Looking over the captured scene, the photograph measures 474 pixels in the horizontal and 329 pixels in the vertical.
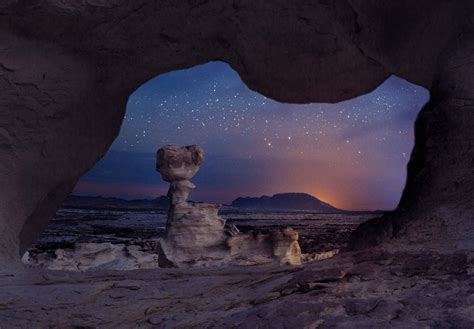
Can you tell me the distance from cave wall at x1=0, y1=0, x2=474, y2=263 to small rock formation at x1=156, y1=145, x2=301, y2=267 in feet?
27.7

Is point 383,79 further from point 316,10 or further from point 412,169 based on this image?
point 412,169

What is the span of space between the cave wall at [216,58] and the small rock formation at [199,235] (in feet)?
27.7

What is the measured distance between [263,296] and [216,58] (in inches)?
99.8

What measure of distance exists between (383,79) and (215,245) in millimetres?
9582

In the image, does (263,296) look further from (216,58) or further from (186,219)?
(186,219)

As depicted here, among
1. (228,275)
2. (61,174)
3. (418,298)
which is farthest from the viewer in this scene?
(61,174)

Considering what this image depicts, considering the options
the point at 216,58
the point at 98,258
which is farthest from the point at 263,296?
the point at 98,258

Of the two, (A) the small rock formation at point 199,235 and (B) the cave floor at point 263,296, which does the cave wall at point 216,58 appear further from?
(A) the small rock formation at point 199,235

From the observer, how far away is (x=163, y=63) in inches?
155

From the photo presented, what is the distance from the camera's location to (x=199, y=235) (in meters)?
12.8

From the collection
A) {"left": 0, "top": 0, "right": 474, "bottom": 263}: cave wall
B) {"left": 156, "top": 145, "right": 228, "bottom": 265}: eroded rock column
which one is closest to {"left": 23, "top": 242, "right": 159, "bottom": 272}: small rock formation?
{"left": 156, "top": 145, "right": 228, "bottom": 265}: eroded rock column

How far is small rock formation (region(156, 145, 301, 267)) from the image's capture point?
1264cm

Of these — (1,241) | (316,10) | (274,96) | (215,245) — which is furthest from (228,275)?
(215,245)

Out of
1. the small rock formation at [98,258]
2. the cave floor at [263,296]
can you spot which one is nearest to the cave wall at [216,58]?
the cave floor at [263,296]
